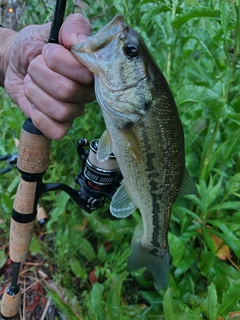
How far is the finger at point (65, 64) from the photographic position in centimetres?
104

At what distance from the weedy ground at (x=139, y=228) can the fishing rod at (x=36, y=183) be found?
363 mm

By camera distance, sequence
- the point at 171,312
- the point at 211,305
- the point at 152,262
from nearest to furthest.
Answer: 1. the point at 171,312
2. the point at 211,305
3. the point at 152,262

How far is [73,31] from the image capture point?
42.3 inches

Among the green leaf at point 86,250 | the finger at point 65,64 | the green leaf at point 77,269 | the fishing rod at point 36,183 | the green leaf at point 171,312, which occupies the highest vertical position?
the finger at point 65,64

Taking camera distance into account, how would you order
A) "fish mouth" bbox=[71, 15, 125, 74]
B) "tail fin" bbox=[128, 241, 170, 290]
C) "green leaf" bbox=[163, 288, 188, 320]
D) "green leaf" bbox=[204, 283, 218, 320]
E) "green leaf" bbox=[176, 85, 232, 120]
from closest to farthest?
1. "fish mouth" bbox=[71, 15, 125, 74]
2. "green leaf" bbox=[163, 288, 188, 320]
3. "green leaf" bbox=[204, 283, 218, 320]
4. "tail fin" bbox=[128, 241, 170, 290]
5. "green leaf" bbox=[176, 85, 232, 120]

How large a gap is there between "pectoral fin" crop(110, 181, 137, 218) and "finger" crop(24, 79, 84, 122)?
1.20 feet

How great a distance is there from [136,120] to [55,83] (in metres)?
0.30

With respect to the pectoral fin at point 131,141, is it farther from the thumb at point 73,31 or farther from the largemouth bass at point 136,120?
the thumb at point 73,31

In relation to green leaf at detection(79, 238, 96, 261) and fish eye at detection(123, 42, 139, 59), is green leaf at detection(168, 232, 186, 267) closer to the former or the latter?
green leaf at detection(79, 238, 96, 261)

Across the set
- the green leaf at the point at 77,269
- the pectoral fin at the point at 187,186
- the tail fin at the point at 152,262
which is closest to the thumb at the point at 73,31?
the pectoral fin at the point at 187,186

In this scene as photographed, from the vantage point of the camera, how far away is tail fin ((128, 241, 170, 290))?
1.47 metres

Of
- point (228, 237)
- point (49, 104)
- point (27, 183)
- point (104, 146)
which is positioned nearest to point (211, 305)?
point (228, 237)

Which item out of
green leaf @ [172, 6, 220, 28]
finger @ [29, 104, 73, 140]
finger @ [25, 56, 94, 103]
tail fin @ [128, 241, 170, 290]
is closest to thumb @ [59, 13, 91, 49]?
finger @ [25, 56, 94, 103]

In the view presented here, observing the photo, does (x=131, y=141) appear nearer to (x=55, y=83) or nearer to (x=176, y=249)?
(x=55, y=83)
